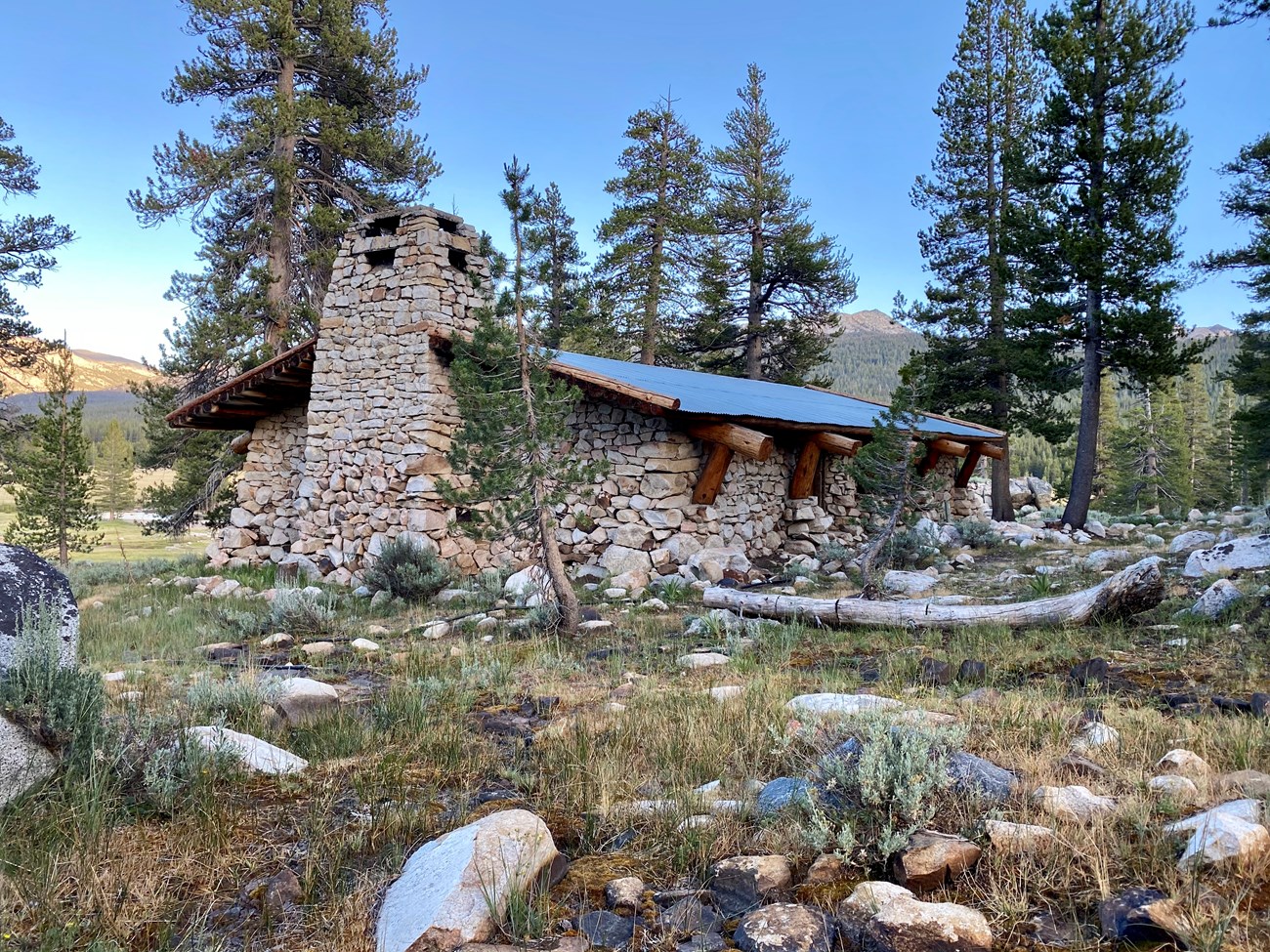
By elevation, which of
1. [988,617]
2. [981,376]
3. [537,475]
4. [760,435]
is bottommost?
[988,617]

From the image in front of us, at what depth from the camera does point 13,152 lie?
17.5 meters

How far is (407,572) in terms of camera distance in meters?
9.47

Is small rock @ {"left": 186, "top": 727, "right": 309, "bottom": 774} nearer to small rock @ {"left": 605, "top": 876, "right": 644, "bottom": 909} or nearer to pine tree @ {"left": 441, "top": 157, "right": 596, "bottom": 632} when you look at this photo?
small rock @ {"left": 605, "top": 876, "right": 644, "bottom": 909}

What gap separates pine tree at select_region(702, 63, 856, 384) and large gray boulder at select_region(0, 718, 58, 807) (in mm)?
24651

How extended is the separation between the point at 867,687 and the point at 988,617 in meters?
2.02

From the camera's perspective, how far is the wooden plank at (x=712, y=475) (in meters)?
10.8

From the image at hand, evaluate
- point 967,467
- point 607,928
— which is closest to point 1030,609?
point 607,928

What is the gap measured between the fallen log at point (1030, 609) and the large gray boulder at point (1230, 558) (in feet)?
8.28

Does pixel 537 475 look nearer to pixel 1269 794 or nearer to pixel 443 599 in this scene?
pixel 443 599

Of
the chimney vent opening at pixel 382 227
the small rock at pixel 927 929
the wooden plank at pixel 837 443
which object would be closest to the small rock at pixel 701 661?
the small rock at pixel 927 929

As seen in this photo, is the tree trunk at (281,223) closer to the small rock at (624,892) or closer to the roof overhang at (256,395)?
the roof overhang at (256,395)

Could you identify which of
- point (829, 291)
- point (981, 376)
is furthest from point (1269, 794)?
point (829, 291)

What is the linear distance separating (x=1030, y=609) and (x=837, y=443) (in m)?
6.04

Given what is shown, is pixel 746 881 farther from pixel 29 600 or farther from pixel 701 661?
pixel 29 600
